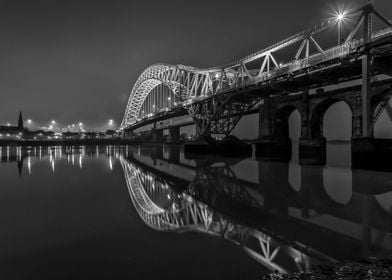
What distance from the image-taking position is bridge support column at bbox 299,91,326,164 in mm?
29609

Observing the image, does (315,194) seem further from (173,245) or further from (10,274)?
(10,274)

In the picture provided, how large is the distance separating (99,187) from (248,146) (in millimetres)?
29080

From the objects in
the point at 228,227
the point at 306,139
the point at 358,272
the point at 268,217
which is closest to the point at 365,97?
the point at 306,139

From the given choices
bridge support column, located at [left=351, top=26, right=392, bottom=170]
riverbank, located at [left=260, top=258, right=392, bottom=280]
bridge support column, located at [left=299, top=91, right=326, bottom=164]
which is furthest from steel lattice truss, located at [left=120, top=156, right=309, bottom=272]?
bridge support column, located at [left=299, top=91, right=326, bottom=164]

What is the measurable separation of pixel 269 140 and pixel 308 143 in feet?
18.5

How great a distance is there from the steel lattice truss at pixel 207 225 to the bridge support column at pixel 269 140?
25.6 meters

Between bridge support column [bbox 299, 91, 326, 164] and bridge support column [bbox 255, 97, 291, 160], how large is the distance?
252 centimetres

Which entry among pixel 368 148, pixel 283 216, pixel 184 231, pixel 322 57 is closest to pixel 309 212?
pixel 283 216

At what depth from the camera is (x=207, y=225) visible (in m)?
6.39

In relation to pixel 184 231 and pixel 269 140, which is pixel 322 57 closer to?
pixel 269 140

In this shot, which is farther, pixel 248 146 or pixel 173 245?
pixel 248 146

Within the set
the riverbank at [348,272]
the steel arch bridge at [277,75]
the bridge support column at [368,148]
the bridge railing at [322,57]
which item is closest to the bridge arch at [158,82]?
the steel arch bridge at [277,75]

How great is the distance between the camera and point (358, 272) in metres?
3.60

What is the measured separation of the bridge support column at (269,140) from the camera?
33.8m
